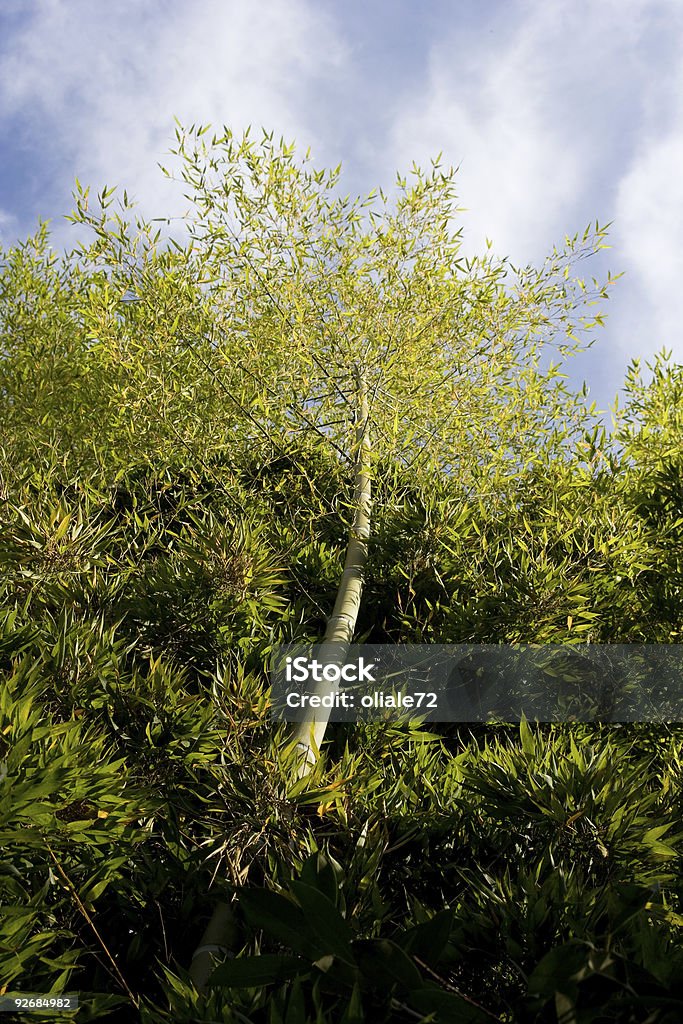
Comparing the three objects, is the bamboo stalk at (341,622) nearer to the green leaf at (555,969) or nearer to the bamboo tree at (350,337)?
the bamboo tree at (350,337)

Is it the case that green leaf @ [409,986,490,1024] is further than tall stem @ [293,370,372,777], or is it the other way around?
tall stem @ [293,370,372,777]

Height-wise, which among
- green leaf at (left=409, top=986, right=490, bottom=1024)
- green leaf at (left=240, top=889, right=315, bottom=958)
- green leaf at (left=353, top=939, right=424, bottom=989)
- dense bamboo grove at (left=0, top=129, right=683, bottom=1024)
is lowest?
green leaf at (left=409, top=986, right=490, bottom=1024)

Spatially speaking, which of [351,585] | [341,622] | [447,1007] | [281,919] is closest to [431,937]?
[447,1007]

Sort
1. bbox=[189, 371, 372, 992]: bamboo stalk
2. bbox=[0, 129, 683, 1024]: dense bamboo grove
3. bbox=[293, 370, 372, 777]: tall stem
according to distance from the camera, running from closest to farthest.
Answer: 1. bbox=[0, 129, 683, 1024]: dense bamboo grove
2. bbox=[189, 371, 372, 992]: bamboo stalk
3. bbox=[293, 370, 372, 777]: tall stem

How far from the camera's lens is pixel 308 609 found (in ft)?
15.2

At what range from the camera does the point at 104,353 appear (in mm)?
4746

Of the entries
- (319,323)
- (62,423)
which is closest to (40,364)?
(62,423)

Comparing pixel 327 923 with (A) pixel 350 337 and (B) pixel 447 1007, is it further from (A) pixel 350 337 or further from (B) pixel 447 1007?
(A) pixel 350 337

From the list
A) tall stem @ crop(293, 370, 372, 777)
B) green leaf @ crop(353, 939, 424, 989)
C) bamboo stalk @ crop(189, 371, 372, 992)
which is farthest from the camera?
tall stem @ crop(293, 370, 372, 777)

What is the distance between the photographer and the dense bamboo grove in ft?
7.50

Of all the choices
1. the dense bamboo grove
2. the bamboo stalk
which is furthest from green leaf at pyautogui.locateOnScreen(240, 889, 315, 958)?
the bamboo stalk

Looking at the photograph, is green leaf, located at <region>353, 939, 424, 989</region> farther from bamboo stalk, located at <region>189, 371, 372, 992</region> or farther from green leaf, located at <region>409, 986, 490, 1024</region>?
bamboo stalk, located at <region>189, 371, 372, 992</region>

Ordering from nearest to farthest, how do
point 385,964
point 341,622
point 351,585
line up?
point 385,964
point 341,622
point 351,585

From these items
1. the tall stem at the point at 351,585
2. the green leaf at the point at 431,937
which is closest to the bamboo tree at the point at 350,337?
the tall stem at the point at 351,585
